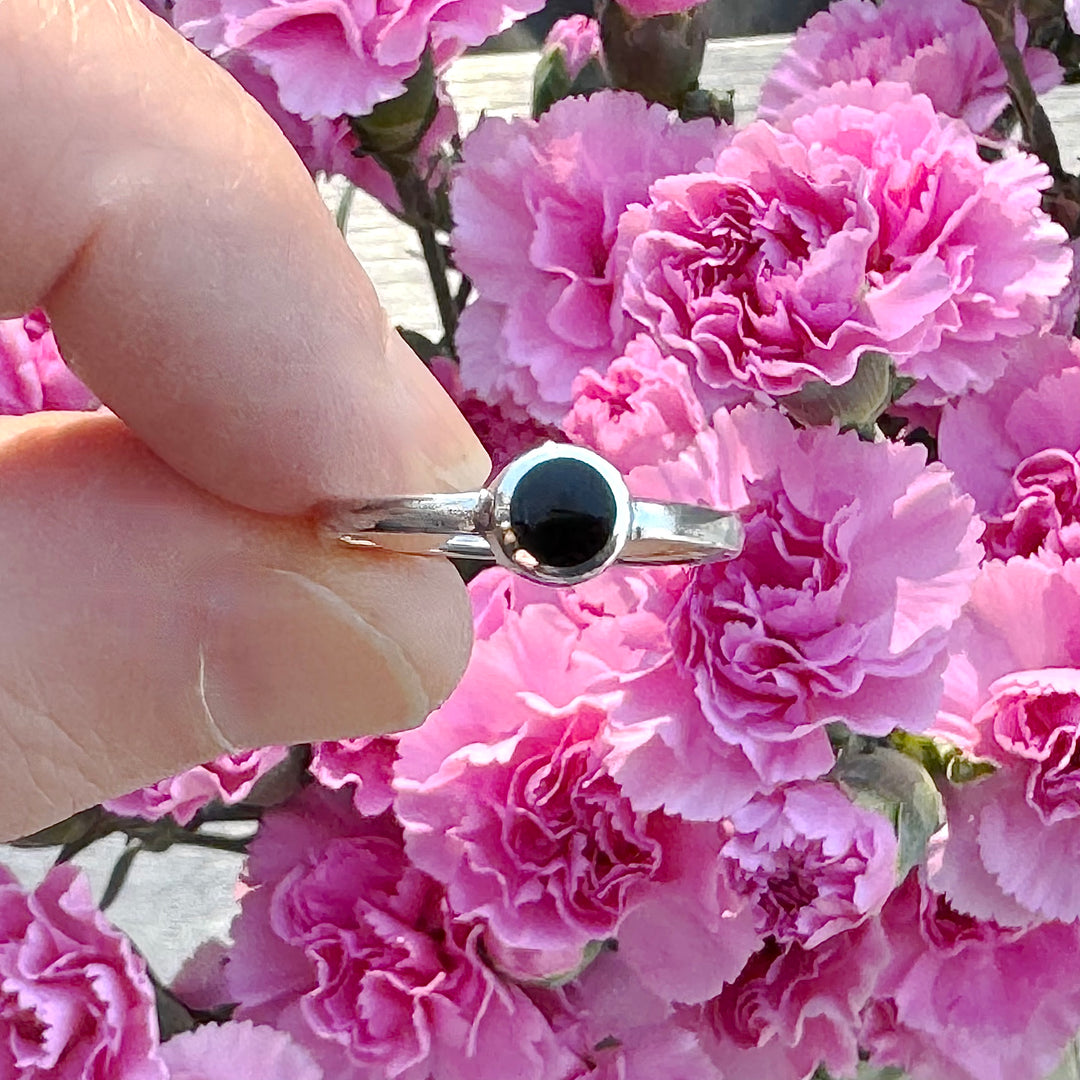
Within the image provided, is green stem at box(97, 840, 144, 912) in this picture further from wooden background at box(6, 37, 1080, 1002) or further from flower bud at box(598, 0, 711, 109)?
flower bud at box(598, 0, 711, 109)

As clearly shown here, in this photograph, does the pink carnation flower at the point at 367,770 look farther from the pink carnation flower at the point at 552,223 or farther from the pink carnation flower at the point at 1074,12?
the pink carnation flower at the point at 1074,12

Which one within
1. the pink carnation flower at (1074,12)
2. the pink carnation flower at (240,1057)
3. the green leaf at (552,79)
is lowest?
the pink carnation flower at (240,1057)

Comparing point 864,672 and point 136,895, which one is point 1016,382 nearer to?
point 864,672

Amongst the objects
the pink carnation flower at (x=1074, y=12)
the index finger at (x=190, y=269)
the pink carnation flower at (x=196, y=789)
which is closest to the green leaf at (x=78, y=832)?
the pink carnation flower at (x=196, y=789)

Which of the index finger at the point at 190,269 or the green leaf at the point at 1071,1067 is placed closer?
the index finger at the point at 190,269

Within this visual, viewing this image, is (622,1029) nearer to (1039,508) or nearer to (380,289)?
(1039,508)

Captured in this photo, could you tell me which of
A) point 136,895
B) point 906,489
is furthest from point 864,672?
point 136,895
